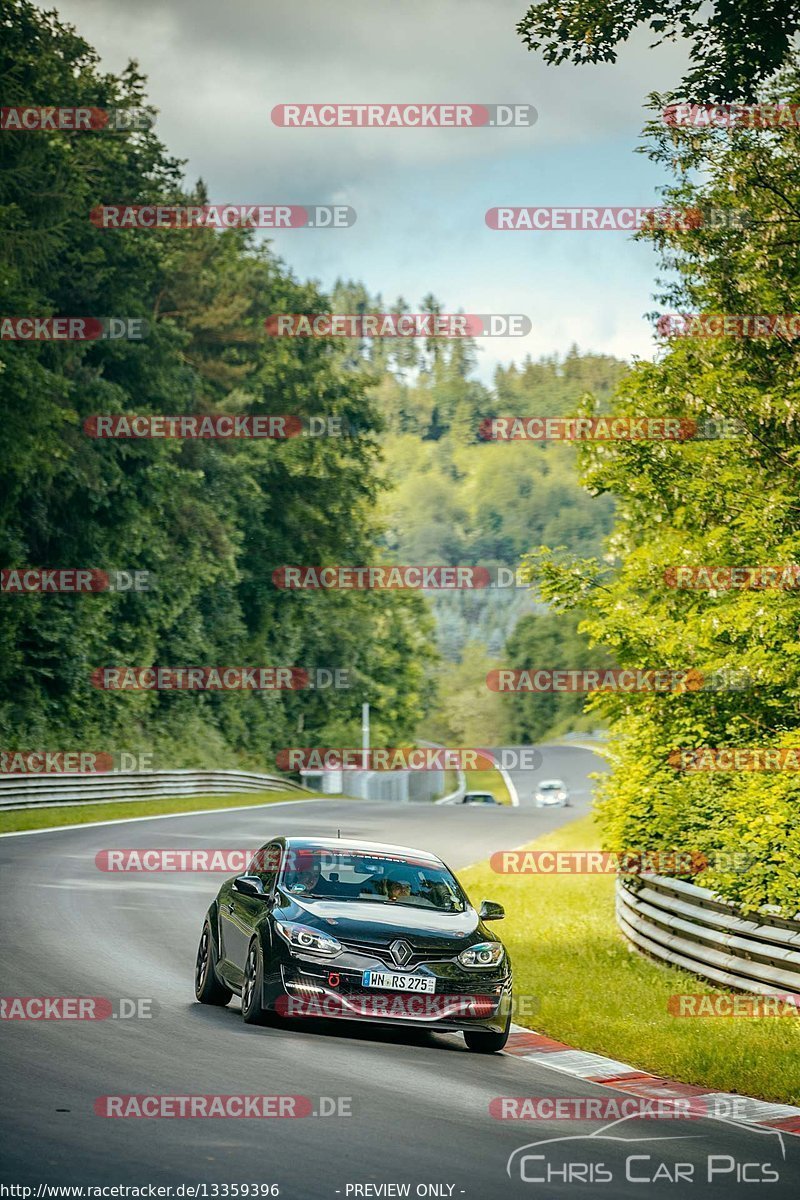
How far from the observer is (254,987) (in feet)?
37.6

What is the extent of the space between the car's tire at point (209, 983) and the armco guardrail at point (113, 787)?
22.4m

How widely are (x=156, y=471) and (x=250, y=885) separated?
42212mm

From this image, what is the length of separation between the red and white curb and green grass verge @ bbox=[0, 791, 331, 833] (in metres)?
21.0

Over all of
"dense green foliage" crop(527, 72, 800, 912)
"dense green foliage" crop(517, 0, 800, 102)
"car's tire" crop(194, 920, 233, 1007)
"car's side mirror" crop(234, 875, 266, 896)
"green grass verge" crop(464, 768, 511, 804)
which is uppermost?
"dense green foliage" crop(517, 0, 800, 102)

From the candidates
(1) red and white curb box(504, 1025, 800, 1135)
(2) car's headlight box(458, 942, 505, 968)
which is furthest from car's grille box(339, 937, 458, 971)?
(1) red and white curb box(504, 1025, 800, 1135)

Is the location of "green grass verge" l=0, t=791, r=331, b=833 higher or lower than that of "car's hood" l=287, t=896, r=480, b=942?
lower

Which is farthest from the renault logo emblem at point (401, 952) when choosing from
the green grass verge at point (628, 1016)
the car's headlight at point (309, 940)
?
the green grass verge at point (628, 1016)

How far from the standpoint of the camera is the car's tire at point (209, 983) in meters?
12.7

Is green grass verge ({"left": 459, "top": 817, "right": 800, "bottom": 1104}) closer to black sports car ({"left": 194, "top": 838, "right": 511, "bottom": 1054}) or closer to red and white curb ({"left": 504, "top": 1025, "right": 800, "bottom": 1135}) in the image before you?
red and white curb ({"left": 504, "top": 1025, "right": 800, "bottom": 1135})

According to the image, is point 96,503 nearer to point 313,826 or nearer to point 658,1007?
point 313,826

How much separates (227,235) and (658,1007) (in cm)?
6611

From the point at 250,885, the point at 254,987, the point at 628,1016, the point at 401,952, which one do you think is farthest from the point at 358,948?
the point at 628,1016

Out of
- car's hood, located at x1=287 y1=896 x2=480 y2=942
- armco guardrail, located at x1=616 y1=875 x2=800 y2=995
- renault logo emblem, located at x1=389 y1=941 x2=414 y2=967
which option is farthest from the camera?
armco guardrail, located at x1=616 y1=875 x2=800 y2=995

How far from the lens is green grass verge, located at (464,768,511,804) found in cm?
12306
